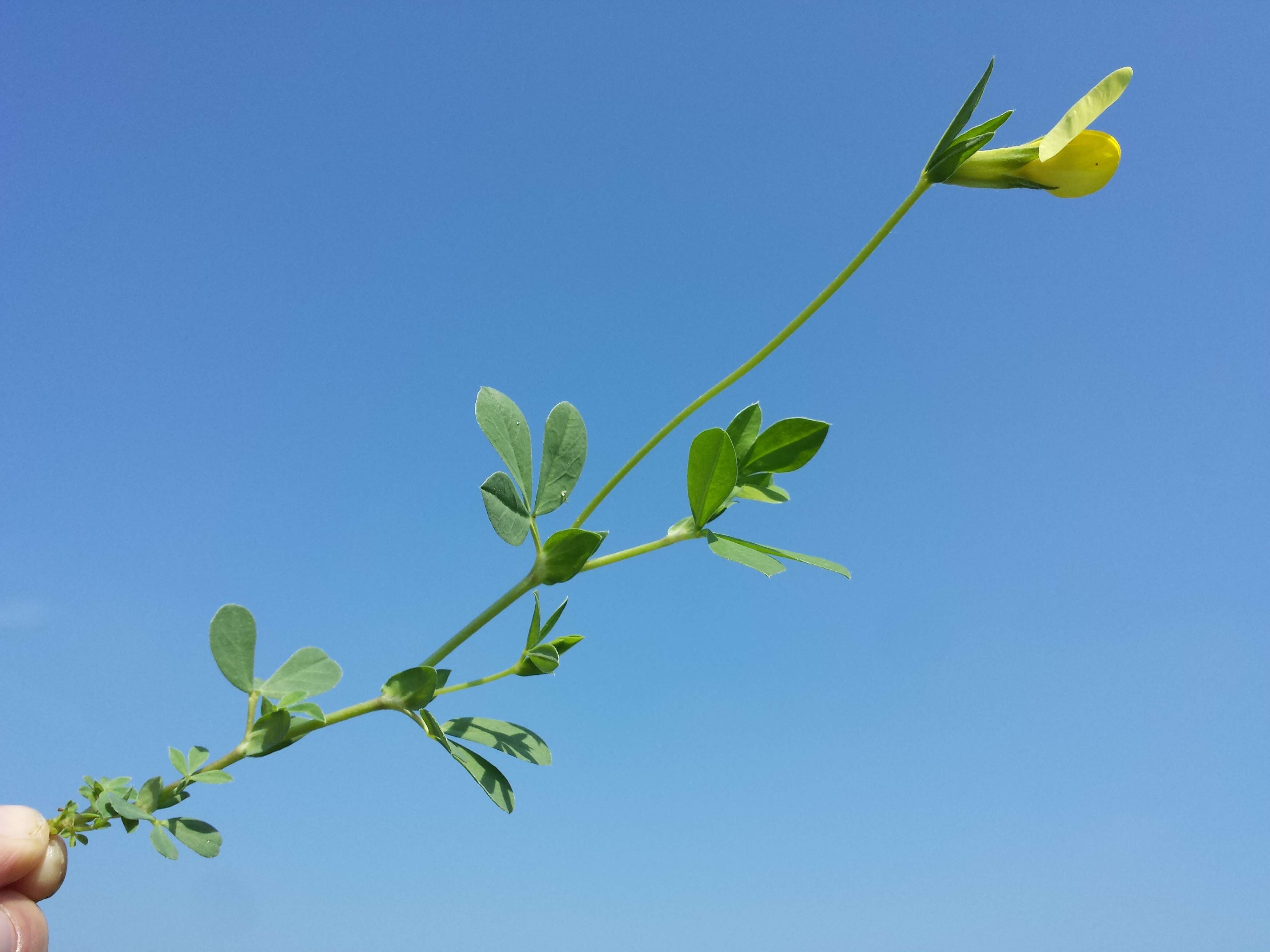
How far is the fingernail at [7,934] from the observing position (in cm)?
127

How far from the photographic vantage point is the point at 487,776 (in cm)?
111

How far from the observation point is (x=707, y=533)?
116 cm

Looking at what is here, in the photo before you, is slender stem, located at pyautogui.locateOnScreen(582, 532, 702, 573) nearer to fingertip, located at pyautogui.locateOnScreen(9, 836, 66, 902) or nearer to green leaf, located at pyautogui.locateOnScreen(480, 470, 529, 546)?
green leaf, located at pyautogui.locateOnScreen(480, 470, 529, 546)

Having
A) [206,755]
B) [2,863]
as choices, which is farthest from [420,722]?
[2,863]

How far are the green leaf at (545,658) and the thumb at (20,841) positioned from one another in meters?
0.83

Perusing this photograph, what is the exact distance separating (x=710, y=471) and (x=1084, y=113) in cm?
69

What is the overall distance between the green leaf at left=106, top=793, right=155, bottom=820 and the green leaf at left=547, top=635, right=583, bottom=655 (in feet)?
1.90

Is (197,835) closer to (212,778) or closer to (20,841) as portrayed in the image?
(212,778)

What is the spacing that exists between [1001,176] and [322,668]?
46.2 inches

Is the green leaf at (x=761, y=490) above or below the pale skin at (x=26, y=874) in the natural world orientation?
above

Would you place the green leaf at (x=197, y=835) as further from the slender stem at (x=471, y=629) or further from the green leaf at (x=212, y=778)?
the slender stem at (x=471, y=629)

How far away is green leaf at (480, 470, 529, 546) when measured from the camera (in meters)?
1.09

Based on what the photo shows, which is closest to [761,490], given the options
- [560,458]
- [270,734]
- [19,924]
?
[560,458]

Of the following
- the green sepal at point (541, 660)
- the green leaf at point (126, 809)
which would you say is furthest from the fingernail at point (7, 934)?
the green sepal at point (541, 660)
